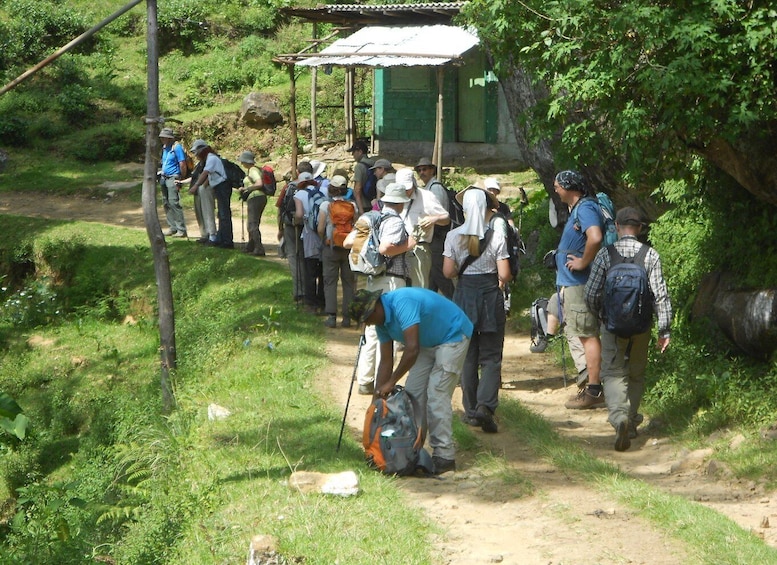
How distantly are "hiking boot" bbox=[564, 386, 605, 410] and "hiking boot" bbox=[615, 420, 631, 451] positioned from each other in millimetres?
849

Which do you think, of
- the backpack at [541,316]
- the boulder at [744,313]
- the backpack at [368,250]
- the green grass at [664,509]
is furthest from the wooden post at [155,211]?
the boulder at [744,313]

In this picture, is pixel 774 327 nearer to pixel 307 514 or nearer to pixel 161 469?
pixel 307 514

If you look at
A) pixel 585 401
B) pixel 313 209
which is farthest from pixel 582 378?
pixel 313 209

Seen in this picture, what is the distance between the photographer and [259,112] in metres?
26.2

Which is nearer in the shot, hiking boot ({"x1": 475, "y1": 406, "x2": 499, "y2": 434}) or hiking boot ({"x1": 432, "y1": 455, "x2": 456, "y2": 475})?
hiking boot ({"x1": 432, "y1": 455, "x2": 456, "y2": 475})

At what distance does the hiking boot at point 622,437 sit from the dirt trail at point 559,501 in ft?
0.23

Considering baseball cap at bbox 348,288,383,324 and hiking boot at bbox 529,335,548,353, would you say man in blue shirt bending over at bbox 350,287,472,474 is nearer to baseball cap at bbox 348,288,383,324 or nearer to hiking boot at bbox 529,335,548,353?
baseball cap at bbox 348,288,383,324

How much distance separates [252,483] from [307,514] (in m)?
0.90

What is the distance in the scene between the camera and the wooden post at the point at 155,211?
30.8ft

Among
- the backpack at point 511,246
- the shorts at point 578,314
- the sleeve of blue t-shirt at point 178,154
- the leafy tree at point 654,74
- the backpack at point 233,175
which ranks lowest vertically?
the shorts at point 578,314

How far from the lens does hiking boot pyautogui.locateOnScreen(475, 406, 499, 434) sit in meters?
8.29

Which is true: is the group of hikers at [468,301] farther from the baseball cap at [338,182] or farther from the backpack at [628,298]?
the baseball cap at [338,182]

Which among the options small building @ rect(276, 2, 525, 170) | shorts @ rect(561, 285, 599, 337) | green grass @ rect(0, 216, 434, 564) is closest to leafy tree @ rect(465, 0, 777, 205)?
shorts @ rect(561, 285, 599, 337)

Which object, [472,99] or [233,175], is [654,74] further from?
[472,99]
